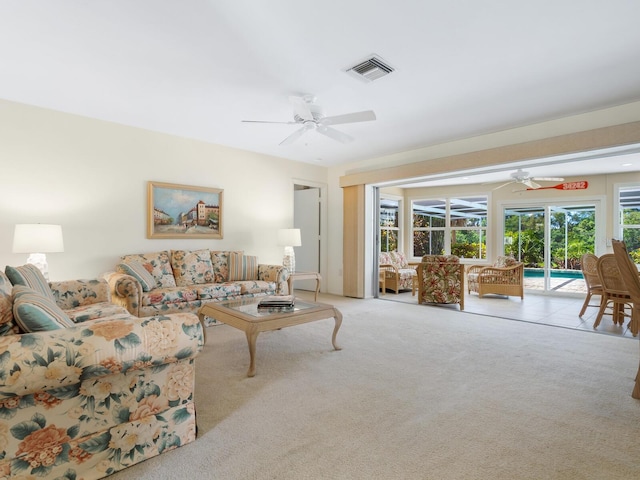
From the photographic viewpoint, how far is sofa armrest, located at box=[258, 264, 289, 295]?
192 inches

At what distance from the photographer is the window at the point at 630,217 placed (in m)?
6.50

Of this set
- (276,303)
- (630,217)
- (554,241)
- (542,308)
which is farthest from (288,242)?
(630,217)

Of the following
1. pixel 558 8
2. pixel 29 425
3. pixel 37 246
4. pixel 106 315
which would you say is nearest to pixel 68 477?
pixel 29 425

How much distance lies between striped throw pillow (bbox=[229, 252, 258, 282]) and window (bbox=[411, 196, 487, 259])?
5440 millimetres

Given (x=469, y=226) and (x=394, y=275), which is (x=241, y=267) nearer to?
(x=394, y=275)

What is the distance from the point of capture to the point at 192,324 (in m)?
1.80

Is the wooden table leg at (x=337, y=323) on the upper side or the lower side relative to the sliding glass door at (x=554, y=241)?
lower

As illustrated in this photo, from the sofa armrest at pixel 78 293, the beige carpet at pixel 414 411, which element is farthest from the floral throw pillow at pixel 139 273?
the beige carpet at pixel 414 411

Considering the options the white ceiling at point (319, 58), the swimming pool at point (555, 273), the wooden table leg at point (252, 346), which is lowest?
the wooden table leg at point (252, 346)

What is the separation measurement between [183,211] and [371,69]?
327cm

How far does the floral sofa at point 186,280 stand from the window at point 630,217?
6.56 meters

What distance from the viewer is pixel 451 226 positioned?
8.71 meters

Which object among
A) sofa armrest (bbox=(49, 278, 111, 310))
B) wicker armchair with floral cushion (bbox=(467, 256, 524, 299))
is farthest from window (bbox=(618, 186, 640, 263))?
sofa armrest (bbox=(49, 278, 111, 310))

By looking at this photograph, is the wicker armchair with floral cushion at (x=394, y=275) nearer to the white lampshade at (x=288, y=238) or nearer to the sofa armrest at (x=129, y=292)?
the white lampshade at (x=288, y=238)
